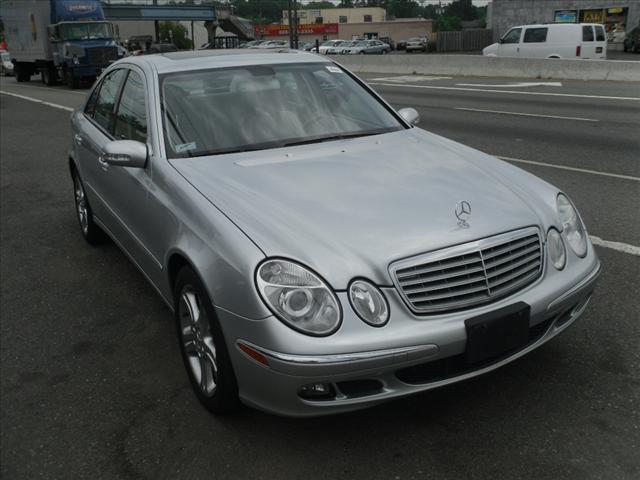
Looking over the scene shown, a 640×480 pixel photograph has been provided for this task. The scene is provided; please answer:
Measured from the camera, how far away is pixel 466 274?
8.89 feet

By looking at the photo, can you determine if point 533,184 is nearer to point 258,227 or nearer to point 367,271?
point 367,271

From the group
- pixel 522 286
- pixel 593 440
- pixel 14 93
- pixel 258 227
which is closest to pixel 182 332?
pixel 258 227

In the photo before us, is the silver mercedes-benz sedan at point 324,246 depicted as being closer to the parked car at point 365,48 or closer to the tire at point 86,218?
the tire at point 86,218

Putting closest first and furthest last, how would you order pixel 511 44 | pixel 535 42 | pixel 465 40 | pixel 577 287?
pixel 577 287, pixel 535 42, pixel 511 44, pixel 465 40

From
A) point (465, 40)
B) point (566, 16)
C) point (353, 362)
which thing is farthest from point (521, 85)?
point (465, 40)

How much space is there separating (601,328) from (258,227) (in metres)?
2.14

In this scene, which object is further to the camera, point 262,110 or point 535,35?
point 535,35

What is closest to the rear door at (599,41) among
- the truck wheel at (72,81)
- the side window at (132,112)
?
the truck wheel at (72,81)

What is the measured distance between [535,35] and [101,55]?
53.7 ft

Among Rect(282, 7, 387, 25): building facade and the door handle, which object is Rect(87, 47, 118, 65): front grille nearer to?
the door handle

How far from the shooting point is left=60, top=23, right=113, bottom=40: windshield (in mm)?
26234

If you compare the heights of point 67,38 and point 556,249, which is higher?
point 67,38

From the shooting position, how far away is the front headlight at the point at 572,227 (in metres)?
3.15

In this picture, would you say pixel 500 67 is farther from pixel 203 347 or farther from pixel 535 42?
pixel 203 347
